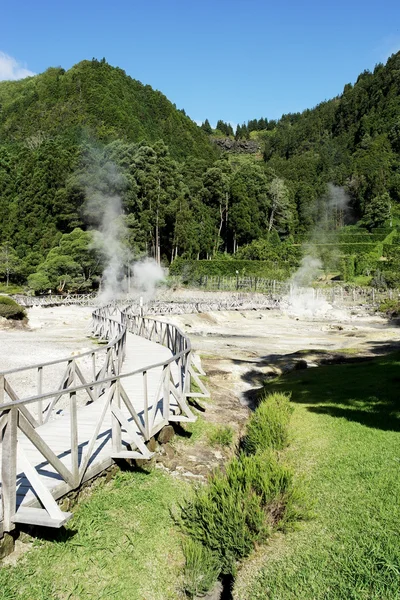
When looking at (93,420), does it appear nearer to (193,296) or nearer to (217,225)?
(193,296)

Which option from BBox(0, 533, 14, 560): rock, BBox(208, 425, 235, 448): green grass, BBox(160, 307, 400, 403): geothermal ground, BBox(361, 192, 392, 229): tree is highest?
BBox(361, 192, 392, 229): tree

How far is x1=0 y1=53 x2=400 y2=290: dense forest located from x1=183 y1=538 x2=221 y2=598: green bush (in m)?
48.0

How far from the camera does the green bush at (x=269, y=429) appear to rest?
26.6 feet

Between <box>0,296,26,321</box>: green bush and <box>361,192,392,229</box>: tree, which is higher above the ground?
<box>361,192,392,229</box>: tree

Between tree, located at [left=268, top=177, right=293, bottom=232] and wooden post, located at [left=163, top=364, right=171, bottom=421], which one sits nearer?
wooden post, located at [left=163, top=364, right=171, bottom=421]

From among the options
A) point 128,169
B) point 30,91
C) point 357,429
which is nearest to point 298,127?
point 30,91

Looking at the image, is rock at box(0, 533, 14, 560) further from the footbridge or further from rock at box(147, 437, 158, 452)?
rock at box(147, 437, 158, 452)

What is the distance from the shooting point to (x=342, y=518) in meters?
5.40

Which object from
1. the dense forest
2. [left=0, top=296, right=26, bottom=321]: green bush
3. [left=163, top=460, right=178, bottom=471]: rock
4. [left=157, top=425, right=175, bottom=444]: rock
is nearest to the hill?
the dense forest

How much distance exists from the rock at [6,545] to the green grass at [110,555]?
0.42 ft

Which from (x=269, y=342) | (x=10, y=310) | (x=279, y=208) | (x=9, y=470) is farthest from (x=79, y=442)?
(x=279, y=208)

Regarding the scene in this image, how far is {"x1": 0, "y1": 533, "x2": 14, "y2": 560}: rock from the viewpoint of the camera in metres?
4.46

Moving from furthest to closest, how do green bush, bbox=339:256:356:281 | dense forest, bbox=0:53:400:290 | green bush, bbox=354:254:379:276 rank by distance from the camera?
1. dense forest, bbox=0:53:400:290
2. green bush, bbox=339:256:356:281
3. green bush, bbox=354:254:379:276

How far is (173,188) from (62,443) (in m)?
62.8
